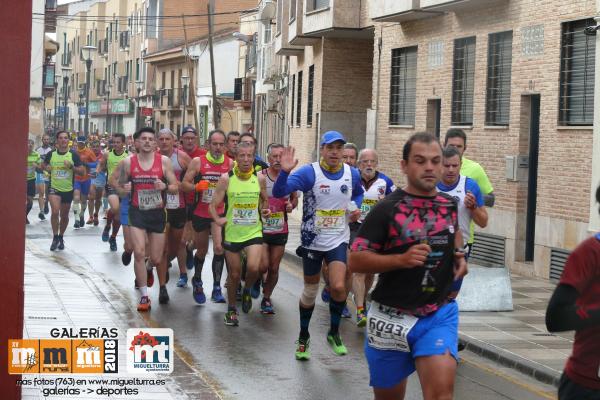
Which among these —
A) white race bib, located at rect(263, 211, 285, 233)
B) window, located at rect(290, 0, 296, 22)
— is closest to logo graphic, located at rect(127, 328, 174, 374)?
white race bib, located at rect(263, 211, 285, 233)

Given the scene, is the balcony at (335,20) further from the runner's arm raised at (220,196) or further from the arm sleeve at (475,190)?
the arm sleeve at (475,190)

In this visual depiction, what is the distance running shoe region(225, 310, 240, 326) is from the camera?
41.4 feet

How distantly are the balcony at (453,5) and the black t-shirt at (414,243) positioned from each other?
14.4 m

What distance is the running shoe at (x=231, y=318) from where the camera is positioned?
12.6 meters

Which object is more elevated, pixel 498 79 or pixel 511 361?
pixel 498 79

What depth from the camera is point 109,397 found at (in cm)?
855

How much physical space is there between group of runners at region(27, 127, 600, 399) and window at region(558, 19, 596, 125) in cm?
465

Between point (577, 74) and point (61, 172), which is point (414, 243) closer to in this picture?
point (577, 74)

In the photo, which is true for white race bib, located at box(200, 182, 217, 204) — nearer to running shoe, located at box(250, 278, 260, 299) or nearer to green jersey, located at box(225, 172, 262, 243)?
running shoe, located at box(250, 278, 260, 299)

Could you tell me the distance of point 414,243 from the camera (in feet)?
21.1

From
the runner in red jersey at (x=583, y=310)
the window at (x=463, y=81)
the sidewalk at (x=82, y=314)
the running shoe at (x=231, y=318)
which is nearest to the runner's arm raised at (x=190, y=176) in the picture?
→ the sidewalk at (x=82, y=314)

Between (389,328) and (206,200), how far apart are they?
8.99m

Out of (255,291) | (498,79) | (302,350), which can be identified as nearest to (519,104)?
(498,79)

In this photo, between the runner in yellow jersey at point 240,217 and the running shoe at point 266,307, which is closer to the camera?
the runner in yellow jersey at point 240,217
